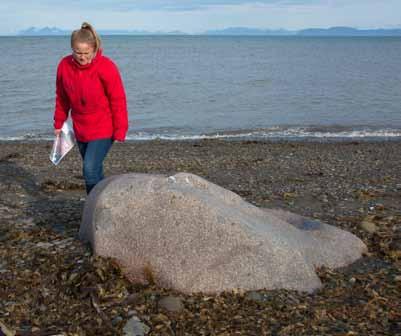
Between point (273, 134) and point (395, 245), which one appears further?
point (273, 134)

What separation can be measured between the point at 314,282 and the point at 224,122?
18.1 meters

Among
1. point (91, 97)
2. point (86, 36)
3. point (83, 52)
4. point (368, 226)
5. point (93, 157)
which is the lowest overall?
point (368, 226)

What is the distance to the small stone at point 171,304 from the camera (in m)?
4.29

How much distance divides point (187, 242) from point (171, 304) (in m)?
0.57

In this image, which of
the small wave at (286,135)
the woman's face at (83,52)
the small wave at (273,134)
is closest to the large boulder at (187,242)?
the woman's face at (83,52)

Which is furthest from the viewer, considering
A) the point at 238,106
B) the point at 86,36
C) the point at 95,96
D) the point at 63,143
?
the point at 238,106

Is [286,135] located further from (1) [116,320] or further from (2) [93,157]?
(1) [116,320]

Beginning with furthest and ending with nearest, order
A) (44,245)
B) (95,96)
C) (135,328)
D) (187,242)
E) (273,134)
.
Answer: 1. (273,134)
2. (95,96)
3. (44,245)
4. (187,242)
5. (135,328)

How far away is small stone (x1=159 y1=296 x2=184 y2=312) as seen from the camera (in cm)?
429

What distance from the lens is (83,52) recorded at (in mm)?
5508

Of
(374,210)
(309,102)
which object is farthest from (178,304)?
(309,102)

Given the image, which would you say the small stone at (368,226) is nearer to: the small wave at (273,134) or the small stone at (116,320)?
the small stone at (116,320)

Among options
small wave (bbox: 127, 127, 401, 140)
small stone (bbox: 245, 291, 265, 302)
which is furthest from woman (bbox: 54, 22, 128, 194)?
small wave (bbox: 127, 127, 401, 140)

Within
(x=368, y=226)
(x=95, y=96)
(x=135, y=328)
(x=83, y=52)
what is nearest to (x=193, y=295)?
(x=135, y=328)
